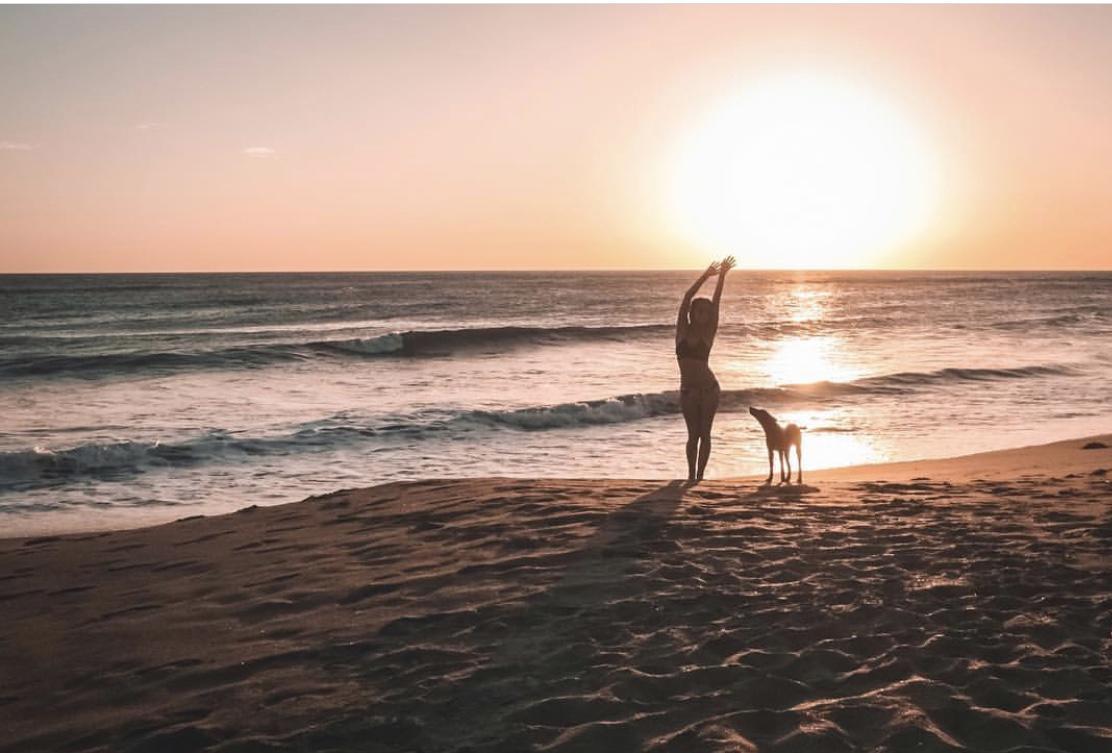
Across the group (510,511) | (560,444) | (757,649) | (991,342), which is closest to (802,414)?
(560,444)

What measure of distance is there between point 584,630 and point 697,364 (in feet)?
15.9

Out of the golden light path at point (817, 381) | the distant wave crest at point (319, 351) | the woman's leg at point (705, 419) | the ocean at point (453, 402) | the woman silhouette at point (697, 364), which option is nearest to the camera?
the woman silhouette at point (697, 364)

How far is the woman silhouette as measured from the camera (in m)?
9.16

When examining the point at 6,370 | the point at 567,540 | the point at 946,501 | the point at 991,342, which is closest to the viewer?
the point at 567,540

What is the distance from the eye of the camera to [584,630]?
4.89 metres

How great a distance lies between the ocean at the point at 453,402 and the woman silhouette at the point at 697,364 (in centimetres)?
236

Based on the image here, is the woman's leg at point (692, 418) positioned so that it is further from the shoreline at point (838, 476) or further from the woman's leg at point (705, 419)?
the shoreline at point (838, 476)

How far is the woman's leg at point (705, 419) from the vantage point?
9500 millimetres

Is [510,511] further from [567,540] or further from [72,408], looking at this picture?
[72,408]

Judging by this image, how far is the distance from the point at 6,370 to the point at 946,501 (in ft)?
80.3

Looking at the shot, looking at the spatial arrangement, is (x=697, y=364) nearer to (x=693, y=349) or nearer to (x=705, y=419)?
(x=693, y=349)

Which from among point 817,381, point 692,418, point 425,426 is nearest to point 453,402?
point 425,426

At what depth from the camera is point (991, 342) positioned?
1282 inches

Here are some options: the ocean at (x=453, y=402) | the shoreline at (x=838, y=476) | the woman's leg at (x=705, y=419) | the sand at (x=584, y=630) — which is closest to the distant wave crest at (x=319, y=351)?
the ocean at (x=453, y=402)
